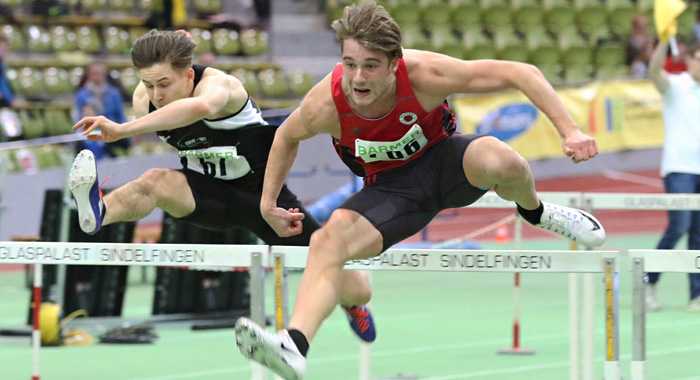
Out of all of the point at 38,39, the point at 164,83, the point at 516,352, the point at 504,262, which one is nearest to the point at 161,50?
the point at 164,83

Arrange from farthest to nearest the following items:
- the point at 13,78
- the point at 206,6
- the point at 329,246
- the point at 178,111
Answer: the point at 206,6
the point at 13,78
the point at 178,111
the point at 329,246

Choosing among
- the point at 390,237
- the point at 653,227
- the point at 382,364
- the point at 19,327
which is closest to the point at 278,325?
the point at 390,237

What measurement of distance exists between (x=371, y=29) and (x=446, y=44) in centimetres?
1404

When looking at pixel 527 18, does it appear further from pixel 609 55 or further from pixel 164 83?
pixel 164 83

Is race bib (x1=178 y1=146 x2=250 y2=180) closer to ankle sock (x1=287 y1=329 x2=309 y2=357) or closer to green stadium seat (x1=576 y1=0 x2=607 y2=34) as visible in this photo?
ankle sock (x1=287 y1=329 x2=309 y2=357)

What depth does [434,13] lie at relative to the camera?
18734 millimetres

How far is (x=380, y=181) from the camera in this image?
4883mm

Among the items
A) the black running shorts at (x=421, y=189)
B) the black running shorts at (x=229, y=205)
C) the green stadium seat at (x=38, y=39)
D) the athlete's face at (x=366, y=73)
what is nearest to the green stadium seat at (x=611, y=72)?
the green stadium seat at (x=38, y=39)

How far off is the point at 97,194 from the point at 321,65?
42.2ft

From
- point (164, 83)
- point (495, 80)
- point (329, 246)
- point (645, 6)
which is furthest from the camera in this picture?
point (645, 6)

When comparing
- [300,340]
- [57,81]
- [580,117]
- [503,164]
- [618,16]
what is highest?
[618,16]

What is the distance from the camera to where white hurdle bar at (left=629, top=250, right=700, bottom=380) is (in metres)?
4.14

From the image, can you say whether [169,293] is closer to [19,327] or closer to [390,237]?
[19,327]

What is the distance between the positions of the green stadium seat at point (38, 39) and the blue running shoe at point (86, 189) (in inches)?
432
